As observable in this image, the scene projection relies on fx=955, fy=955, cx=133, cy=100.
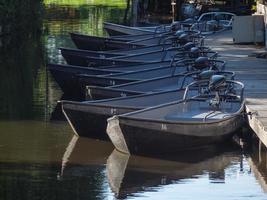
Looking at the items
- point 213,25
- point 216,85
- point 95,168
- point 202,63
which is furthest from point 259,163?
point 213,25

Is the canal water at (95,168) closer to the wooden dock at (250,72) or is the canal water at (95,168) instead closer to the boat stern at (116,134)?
the boat stern at (116,134)

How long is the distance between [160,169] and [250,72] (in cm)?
952

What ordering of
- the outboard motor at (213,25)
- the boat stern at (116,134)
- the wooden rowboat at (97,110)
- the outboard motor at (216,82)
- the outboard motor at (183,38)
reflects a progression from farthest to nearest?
the outboard motor at (213,25) < the outboard motor at (183,38) < the outboard motor at (216,82) < the wooden rowboat at (97,110) < the boat stern at (116,134)

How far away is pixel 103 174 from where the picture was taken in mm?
15383

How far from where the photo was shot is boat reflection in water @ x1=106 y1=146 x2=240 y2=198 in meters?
14.6

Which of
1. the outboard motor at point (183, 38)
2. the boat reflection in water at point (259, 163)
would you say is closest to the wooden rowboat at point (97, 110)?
the boat reflection in water at point (259, 163)

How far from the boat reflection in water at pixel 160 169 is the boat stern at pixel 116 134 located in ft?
0.42

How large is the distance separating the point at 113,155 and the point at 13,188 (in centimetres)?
292

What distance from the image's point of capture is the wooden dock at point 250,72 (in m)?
17.0

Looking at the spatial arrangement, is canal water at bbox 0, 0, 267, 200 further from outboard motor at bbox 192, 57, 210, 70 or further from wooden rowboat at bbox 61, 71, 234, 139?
outboard motor at bbox 192, 57, 210, 70

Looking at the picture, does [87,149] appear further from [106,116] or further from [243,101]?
[243,101]

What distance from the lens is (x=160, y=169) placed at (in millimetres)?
15516

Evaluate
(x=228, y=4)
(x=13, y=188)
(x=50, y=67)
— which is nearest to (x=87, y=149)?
(x=13, y=188)

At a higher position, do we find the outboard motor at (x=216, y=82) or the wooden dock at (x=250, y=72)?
the outboard motor at (x=216, y=82)
